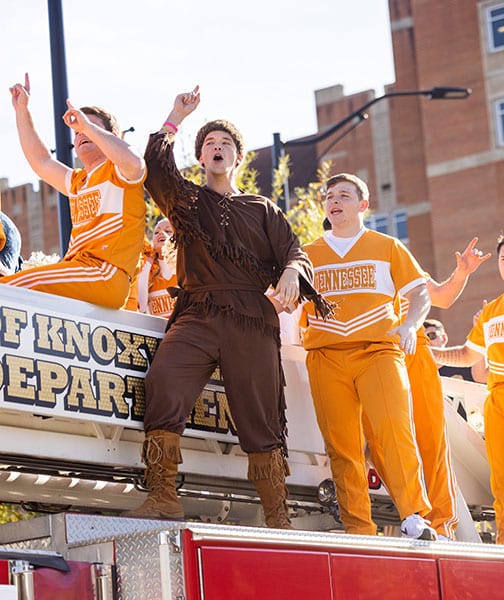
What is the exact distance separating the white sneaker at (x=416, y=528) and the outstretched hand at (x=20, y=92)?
272 cm

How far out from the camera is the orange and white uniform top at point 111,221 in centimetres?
572

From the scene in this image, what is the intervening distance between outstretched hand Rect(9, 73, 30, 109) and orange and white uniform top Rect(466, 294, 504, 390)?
3209mm

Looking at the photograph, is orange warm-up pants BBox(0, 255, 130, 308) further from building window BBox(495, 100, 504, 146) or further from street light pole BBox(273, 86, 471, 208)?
building window BBox(495, 100, 504, 146)

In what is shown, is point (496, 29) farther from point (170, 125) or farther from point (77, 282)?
point (77, 282)

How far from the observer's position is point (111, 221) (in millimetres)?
5750

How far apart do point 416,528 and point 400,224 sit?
32.7 meters

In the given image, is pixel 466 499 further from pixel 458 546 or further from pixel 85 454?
pixel 85 454

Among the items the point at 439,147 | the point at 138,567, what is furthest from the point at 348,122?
the point at 439,147

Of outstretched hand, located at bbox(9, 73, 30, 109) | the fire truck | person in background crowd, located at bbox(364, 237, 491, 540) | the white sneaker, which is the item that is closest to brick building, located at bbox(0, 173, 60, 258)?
person in background crowd, located at bbox(364, 237, 491, 540)

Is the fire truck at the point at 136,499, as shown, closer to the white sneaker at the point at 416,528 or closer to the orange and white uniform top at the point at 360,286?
the orange and white uniform top at the point at 360,286

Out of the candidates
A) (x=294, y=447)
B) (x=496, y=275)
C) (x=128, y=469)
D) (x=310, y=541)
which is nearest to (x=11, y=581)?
(x=310, y=541)

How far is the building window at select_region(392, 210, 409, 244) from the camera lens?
38.0 metres

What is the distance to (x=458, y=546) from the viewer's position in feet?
17.0

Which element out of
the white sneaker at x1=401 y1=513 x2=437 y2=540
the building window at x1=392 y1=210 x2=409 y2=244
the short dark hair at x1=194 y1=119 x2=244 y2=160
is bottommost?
the white sneaker at x1=401 y1=513 x2=437 y2=540
